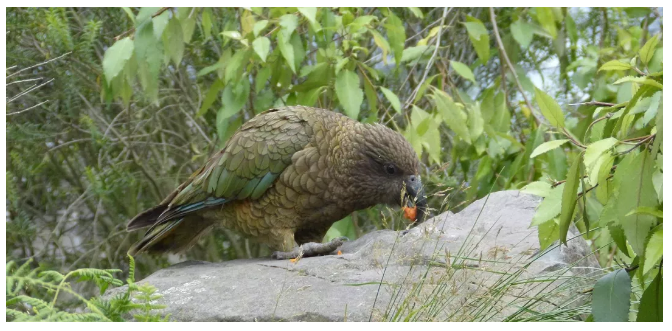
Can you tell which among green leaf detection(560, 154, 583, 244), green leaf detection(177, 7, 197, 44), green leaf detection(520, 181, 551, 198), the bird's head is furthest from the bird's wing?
green leaf detection(560, 154, 583, 244)

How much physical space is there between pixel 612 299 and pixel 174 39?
2.38 m

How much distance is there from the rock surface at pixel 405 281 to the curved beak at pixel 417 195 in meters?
0.14

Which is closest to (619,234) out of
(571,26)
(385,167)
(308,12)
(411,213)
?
(411,213)

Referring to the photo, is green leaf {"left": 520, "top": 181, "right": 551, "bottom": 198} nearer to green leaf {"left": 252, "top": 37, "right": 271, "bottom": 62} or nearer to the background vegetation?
the background vegetation

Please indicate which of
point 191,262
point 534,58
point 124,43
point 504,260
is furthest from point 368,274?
point 534,58

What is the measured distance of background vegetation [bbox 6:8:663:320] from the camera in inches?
143

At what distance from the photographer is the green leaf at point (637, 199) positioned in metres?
1.83

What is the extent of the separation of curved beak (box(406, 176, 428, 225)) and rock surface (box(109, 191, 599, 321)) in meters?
0.14

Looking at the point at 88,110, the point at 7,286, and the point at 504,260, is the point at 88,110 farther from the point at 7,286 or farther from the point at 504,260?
the point at 504,260

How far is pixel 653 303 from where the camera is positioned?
2.01 m

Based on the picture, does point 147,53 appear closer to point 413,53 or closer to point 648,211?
point 413,53

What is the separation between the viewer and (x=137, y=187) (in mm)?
4891

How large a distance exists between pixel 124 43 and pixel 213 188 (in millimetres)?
794

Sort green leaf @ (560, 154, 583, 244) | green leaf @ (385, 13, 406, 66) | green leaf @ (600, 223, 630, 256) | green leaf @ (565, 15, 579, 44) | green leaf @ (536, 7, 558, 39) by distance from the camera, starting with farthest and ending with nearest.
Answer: green leaf @ (565, 15, 579, 44) < green leaf @ (536, 7, 558, 39) < green leaf @ (385, 13, 406, 66) < green leaf @ (600, 223, 630, 256) < green leaf @ (560, 154, 583, 244)
